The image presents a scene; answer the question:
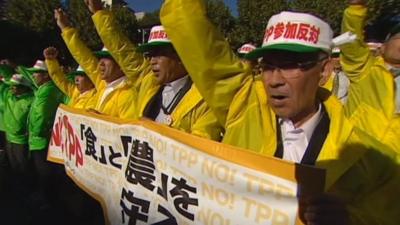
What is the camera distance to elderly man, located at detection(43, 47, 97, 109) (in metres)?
5.98

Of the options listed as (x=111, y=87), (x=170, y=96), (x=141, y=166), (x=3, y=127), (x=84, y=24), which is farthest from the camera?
(x=84, y=24)

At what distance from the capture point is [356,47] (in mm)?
3264

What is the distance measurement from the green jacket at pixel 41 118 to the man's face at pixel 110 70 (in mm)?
1694

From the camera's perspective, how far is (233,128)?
7.54 ft

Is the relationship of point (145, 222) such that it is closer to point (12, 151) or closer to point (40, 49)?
point (12, 151)

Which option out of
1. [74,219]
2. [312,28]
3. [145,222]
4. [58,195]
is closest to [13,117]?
[58,195]

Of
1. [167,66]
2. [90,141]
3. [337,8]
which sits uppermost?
[337,8]

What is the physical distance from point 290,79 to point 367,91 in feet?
3.49

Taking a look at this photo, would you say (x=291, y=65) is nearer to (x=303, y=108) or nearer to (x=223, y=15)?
(x=303, y=108)

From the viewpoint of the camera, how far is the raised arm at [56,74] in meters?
6.80

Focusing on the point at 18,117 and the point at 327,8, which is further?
the point at 327,8

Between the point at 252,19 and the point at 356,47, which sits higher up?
the point at 252,19

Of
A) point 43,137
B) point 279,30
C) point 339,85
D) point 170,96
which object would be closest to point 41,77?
point 43,137

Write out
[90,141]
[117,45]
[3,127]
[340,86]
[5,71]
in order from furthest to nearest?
[5,71] → [3,127] → [117,45] → [340,86] → [90,141]
